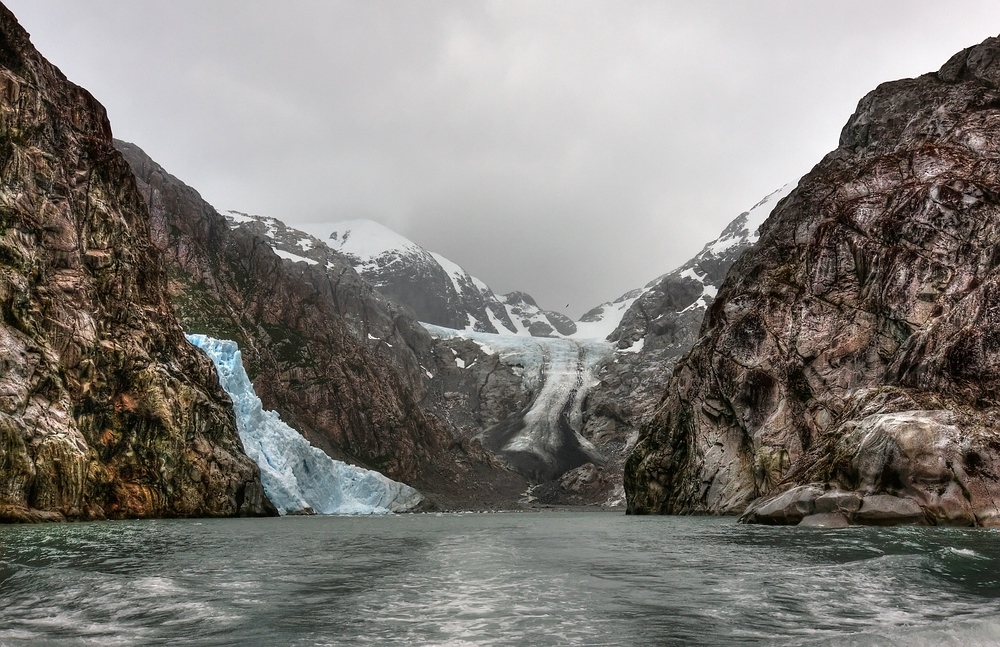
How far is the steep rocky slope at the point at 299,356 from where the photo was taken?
12219 cm

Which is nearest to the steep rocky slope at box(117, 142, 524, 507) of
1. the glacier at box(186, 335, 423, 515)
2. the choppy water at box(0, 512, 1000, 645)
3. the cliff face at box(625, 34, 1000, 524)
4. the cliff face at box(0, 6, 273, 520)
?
the glacier at box(186, 335, 423, 515)

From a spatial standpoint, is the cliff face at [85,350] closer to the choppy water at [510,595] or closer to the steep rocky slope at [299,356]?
the choppy water at [510,595]

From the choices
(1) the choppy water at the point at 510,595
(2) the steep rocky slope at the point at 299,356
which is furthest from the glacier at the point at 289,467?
(1) the choppy water at the point at 510,595

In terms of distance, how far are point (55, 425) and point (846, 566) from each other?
4181 cm

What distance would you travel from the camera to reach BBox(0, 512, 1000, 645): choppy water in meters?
10.2

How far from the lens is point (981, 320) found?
1558 inches

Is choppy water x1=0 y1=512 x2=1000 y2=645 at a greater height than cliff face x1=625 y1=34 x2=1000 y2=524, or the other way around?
cliff face x1=625 y1=34 x2=1000 y2=524

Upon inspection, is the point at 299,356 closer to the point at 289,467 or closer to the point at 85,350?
the point at 289,467

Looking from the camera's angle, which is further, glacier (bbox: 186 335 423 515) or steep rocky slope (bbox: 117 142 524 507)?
steep rocky slope (bbox: 117 142 524 507)

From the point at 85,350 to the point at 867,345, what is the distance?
5710cm

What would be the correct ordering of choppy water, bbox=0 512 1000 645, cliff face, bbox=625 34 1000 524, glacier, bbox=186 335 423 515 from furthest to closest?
glacier, bbox=186 335 423 515, cliff face, bbox=625 34 1000 524, choppy water, bbox=0 512 1000 645

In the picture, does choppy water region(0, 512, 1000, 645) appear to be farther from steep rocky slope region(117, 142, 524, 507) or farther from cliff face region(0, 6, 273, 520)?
steep rocky slope region(117, 142, 524, 507)

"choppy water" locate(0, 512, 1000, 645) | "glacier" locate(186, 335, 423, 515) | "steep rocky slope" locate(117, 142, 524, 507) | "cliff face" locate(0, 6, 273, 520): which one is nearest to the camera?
"choppy water" locate(0, 512, 1000, 645)

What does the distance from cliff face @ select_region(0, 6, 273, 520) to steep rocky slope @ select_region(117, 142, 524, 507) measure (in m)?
49.0
